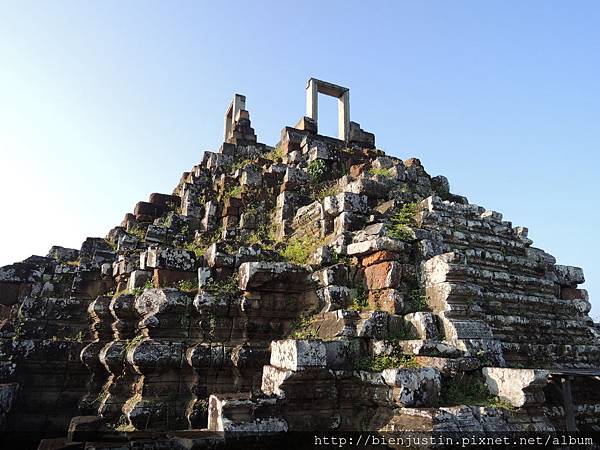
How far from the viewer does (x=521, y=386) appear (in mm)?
5148

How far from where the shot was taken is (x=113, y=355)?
7.12 m

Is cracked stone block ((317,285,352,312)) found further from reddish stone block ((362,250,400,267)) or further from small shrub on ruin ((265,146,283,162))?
small shrub on ruin ((265,146,283,162))

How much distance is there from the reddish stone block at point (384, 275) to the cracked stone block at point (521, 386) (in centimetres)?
186

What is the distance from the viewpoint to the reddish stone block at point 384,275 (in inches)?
261

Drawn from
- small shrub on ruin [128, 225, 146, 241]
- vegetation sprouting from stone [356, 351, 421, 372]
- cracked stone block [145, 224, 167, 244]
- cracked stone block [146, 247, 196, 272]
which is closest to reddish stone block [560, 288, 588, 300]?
vegetation sprouting from stone [356, 351, 421, 372]

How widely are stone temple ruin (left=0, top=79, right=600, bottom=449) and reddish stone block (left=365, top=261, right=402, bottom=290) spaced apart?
0.08ft

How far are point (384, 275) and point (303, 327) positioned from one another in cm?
154

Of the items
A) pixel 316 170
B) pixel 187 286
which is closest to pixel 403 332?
pixel 187 286

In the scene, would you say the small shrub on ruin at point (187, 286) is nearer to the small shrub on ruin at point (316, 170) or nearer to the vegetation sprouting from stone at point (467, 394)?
the vegetation sprouting from stone at point (467, 394)

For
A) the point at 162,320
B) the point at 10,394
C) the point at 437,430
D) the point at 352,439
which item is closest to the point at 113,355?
the point at 162,320

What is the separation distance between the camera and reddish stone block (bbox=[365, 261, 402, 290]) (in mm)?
6641

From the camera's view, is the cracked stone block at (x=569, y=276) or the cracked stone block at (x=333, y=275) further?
the cracked stone block at (x=569, y=276)

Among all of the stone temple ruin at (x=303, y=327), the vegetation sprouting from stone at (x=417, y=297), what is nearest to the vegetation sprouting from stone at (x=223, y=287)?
the stone temple ruin at (x=303, y=327)

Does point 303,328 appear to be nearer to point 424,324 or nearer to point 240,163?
point 424,324
